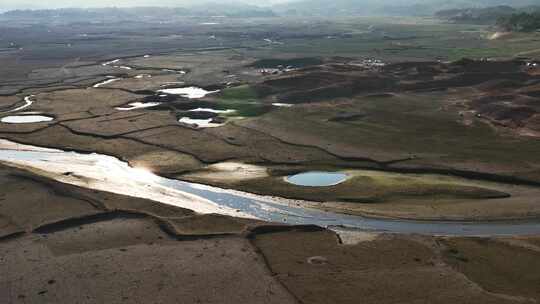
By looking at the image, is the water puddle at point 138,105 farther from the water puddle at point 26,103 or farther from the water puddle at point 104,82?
the water puddle at point 104,82

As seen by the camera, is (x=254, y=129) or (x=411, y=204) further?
(x=254, y=129)

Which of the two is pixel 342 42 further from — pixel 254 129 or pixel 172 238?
pixel 172 238

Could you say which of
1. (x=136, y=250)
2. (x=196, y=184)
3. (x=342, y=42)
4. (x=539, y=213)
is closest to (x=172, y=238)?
(x=136, y=250)

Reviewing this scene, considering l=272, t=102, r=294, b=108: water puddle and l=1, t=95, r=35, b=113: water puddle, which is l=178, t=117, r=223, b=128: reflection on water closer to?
A: l=272, t=102, r=294, b=108: water puddle

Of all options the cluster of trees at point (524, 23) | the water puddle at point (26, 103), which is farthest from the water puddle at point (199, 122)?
the cluster of trees at point (524, 23)

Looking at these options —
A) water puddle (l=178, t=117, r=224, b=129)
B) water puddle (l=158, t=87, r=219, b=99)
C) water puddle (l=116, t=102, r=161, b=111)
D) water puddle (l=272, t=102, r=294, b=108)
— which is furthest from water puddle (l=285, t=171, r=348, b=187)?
water puddle (l=158, t=87, r=219, b=99)
